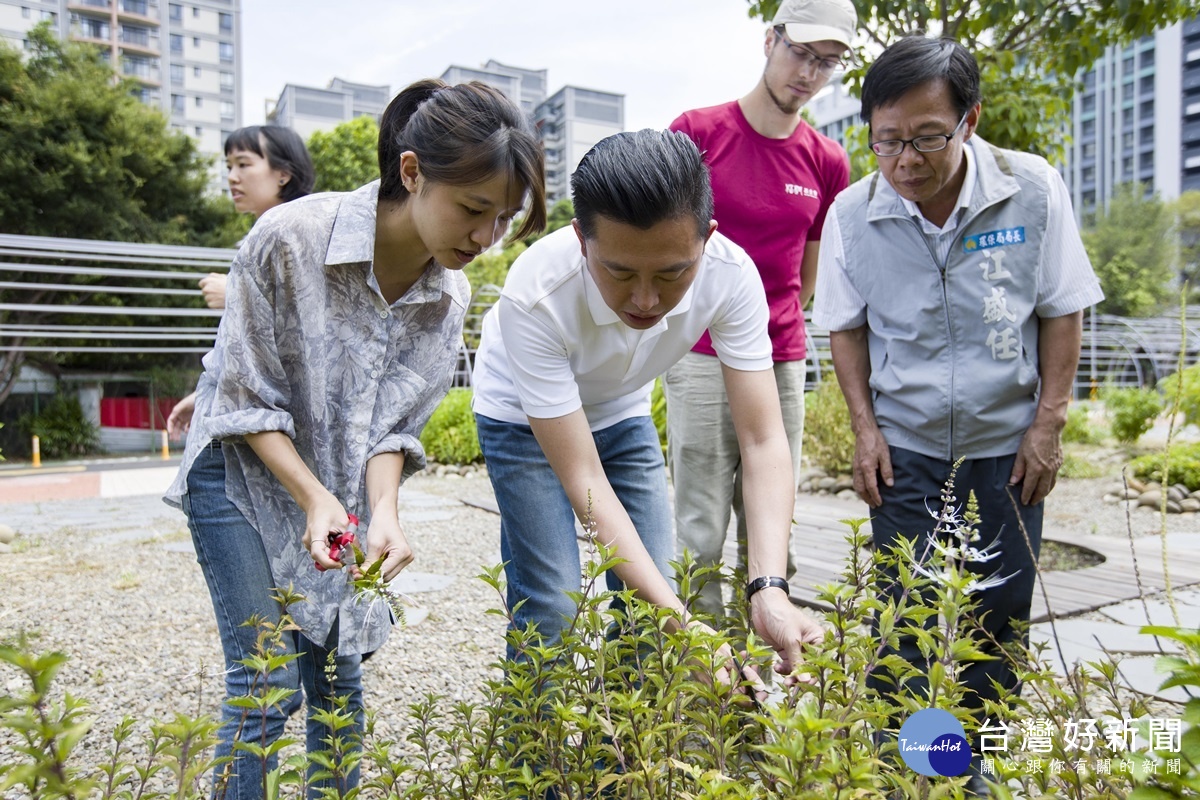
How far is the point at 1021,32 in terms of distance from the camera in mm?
4797

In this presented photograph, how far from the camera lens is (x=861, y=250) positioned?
95.1 inches

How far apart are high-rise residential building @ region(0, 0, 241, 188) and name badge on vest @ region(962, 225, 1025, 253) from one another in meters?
50.8

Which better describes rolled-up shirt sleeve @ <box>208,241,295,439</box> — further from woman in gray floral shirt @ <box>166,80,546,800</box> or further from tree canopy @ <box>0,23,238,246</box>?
tree canopy @ <box>0,23,238,246</box>

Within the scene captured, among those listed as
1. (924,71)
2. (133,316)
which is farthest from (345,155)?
(924,71)

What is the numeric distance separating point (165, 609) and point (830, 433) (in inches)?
233

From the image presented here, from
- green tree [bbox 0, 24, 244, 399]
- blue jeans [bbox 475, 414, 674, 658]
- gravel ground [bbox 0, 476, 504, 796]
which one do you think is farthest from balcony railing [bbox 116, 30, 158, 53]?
blue jeans [bbox 475, 414, 674, 658]

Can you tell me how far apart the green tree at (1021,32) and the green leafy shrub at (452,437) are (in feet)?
20.6

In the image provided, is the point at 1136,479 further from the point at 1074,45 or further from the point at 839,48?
the point at 839,48

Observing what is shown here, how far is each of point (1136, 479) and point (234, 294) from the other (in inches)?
332

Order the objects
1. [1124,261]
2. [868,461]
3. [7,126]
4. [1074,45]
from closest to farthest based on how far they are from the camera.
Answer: [868,461]
[1074,45]
[7,126]
[1124,261]

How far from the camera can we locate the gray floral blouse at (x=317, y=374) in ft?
5.61

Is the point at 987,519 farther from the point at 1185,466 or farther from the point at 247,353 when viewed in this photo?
the point at 1185,466

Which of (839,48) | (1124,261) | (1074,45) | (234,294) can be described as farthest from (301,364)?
(1124,261)

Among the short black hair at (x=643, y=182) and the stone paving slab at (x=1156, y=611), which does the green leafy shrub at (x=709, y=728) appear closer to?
the short black hair at (x=643, y=182)
